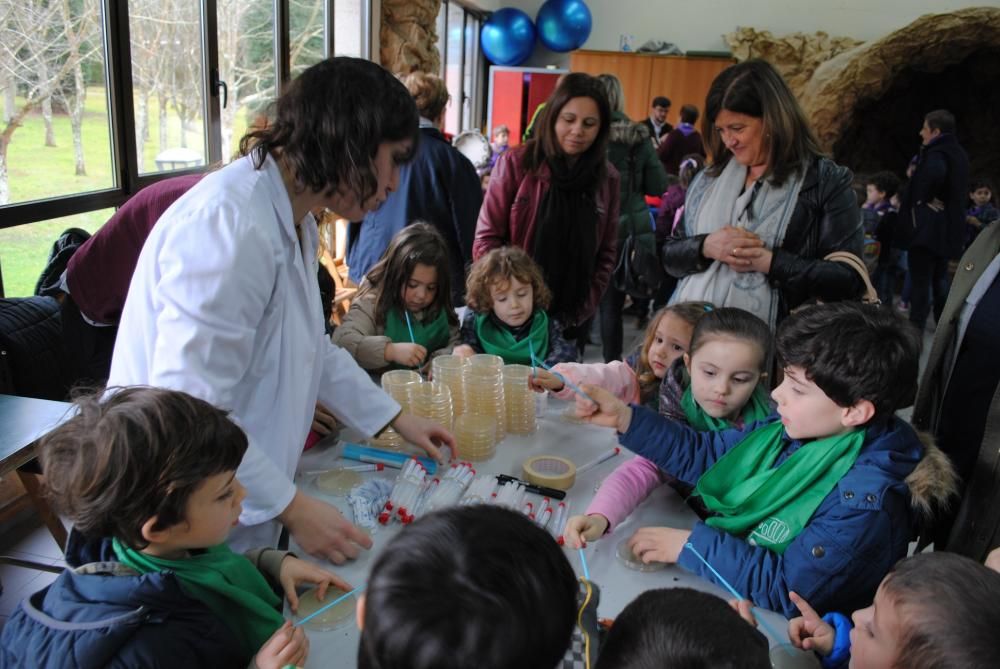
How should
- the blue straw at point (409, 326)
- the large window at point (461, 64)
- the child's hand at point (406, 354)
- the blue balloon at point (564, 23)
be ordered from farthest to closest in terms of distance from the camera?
the blue balloon at point (564, 23), the large window at point (461, 64), the blue straw at point (409, 326), the child's hand at point (406, 354)

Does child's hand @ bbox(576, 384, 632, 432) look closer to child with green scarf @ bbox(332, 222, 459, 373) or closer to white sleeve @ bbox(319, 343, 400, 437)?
white sleeve @ bbox(319, 343, 400, 437)

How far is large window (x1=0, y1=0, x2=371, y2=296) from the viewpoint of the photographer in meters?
2.98

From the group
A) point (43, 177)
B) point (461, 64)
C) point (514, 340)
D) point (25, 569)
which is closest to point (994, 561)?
point (514, 340)

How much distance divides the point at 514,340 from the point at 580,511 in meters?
1.08

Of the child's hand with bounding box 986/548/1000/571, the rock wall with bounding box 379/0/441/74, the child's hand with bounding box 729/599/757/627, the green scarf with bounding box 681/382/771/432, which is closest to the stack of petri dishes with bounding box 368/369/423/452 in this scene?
the green scarf with bounding box 681/382/771/432

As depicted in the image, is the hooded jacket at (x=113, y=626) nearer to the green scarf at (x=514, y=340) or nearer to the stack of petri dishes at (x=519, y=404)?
the stack of petri dishes at (x=519, y=404)

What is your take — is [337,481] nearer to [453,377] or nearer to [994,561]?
[453,377]

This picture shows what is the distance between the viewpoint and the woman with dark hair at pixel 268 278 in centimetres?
116

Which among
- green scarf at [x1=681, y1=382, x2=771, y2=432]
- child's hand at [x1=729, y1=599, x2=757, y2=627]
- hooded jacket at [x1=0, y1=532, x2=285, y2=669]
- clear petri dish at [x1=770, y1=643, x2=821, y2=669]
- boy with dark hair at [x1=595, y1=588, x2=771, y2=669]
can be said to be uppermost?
boy with dark hair at [x1=595, y1=588, x2=771, y2=669]

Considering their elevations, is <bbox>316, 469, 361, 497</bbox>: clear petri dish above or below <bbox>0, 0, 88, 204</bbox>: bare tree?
below

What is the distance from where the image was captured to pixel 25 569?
2586 millimetres

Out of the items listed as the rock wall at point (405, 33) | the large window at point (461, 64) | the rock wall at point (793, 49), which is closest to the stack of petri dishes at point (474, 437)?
the rock wall at point (405, 33)

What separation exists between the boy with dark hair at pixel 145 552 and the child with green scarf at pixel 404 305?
136 cm

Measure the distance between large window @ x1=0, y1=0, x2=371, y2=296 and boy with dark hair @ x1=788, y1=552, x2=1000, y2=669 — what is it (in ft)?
8.37
